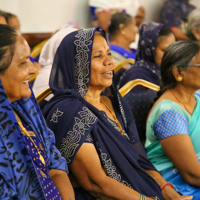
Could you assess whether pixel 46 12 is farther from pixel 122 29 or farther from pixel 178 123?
pixel 178 123

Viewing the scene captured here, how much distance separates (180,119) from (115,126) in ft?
1.20

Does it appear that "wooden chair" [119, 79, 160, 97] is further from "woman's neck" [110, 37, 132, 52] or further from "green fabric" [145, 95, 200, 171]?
"woman's neck" [110, 37, 132, 52]

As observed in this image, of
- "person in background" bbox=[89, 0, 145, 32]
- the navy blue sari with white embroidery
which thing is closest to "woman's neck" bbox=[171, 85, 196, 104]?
the navy blue sari with white embroidery

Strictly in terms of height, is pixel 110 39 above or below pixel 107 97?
below

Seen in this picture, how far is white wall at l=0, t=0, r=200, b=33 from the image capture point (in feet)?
15.9

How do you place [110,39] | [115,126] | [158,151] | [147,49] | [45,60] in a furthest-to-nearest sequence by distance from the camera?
[110,39]
[147,49]
[45,60]
[158,151]
[115,126]

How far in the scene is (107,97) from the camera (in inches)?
78.6

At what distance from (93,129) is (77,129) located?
8 centimetres

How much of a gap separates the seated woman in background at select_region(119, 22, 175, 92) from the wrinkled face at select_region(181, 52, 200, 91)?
954 millimetres

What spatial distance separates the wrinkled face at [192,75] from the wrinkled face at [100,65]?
488 mm

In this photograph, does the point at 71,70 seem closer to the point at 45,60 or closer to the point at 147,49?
the point at 45,60

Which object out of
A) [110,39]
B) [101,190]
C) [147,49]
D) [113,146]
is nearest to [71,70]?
[113,146]

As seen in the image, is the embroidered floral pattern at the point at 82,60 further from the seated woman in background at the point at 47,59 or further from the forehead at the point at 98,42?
the seated woman in background at the point at 47,59

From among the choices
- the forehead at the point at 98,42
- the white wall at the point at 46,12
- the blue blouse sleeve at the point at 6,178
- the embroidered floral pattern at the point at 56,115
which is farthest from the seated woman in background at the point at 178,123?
the white wall at the point at 46,12
